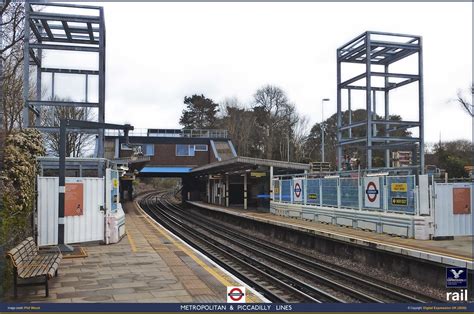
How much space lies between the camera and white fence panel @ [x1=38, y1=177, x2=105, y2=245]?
10.7m

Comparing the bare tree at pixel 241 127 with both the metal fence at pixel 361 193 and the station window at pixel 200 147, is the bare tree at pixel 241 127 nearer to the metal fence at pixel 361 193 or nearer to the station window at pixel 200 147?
the station window at pixel 200 147

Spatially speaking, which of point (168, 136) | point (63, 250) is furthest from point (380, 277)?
point (168, 136)

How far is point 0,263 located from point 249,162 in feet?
62.3

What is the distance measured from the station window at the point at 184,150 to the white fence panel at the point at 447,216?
37342 mm

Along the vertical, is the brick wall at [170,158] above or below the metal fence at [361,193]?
above

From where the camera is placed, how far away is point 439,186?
43.9ft

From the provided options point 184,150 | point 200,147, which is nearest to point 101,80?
point 184,150

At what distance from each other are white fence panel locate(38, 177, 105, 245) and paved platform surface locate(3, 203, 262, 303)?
613 millimetres

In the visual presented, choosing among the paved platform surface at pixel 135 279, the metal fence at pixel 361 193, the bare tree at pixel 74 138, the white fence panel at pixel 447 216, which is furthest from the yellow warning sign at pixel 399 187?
the bare tree at pixel 74 138

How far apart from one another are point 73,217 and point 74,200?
43 centimetres

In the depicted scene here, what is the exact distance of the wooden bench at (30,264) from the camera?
21.0 ft

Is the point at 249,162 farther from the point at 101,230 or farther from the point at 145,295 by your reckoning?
the point at 145,295

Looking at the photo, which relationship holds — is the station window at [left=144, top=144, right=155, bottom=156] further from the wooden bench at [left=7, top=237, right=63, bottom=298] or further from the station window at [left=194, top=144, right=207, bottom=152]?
the wooden bench at [left=7, top=237, right=63, bottom=298]

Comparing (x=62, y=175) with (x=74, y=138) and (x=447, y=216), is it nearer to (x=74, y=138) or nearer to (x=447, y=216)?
(x=447, y=216)
